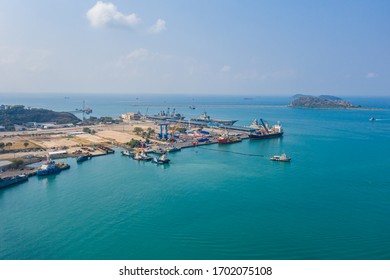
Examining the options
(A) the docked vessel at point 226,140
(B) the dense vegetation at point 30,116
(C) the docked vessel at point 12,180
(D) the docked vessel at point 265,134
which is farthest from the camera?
(B) the dense vegetation at point 30,116

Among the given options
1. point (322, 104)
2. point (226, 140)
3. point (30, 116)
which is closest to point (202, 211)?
point (226, 140)

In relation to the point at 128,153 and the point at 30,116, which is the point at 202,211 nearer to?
the point at 128,153

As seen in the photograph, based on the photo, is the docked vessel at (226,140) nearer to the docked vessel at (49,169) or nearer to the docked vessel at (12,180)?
the docked vessel at (49,169)

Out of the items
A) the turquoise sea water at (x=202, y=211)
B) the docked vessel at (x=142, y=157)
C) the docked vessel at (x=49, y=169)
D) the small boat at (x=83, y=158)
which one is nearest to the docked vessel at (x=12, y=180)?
the turquoise sea water at (x=202, y=211)

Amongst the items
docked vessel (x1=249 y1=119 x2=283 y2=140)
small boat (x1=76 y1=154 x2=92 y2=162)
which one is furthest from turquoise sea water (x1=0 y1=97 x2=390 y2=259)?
docked vessel (x1=249 y1=119 x2=283 y2=140)

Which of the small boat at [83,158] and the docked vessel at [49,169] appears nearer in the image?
the docked vessel at [49,169]

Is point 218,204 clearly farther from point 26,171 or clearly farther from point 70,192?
point 26,171
